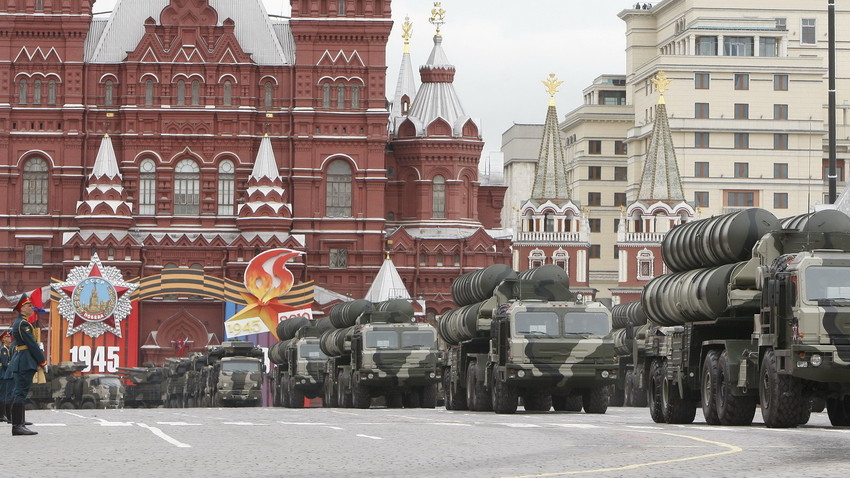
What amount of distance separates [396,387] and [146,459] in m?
28.3

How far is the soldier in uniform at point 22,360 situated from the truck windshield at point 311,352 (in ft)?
124

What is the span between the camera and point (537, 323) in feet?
124

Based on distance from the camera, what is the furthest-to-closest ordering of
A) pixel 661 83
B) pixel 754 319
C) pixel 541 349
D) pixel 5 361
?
pixel 661 83
pixel 541 349
pixel 5 361
pixel 754 319

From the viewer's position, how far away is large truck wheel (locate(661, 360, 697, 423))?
3073 centimetres

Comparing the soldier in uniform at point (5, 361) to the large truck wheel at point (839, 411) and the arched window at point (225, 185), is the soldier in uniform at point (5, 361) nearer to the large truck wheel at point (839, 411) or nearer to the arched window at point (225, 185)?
the large truck wheel at point (839, 411)

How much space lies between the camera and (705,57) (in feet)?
461

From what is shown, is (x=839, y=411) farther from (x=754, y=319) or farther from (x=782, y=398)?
(x=782, y=398)

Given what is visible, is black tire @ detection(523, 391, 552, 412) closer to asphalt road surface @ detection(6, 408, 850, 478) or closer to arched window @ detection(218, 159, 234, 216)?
asphalt road surface @ detection(6, 408, 850, 478)

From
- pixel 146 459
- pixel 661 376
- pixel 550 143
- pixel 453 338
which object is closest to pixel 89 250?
pixel 550 143

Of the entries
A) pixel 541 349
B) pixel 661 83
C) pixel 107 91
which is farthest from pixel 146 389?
pixel 661 83

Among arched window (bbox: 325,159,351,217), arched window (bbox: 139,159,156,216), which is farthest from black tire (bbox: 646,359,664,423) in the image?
arched window (bbox: 139,159,156,216)

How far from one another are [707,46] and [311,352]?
88980 mm

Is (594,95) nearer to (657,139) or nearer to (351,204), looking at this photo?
(657,139)

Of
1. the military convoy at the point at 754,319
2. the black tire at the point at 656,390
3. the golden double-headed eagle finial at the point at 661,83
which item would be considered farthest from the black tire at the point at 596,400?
the golden double-headed eagle finial at the point at 661,83
